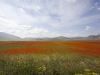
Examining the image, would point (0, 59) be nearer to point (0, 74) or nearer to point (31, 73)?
point (0, 74)

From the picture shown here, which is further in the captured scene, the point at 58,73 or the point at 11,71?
the point at 58,73

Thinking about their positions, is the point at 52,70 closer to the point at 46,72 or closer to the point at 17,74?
the point at 46,72

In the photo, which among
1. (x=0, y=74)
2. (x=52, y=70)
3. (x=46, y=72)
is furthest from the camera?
(x=52, y=70)

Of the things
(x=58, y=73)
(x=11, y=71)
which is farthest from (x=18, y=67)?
(x=58, y=73)

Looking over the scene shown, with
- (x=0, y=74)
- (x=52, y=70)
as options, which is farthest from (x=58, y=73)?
(x=0, y=74)

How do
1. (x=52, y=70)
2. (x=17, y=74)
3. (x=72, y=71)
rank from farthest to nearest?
(x=72, y=71) → (x=52, y=70) → (x=17, y=74)

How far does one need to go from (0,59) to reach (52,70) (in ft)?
18.3

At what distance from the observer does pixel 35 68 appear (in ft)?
21.5

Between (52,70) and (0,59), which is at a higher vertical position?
(0,59)

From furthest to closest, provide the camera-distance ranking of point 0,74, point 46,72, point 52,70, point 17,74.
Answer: point 52,70 < point 46,72 < point 17,74 < point 0,74

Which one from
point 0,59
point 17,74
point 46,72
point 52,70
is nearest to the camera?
point 17,74

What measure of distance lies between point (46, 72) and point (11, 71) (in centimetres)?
250

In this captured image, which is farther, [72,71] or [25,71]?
[72,71]

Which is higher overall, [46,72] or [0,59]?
[0,59]
